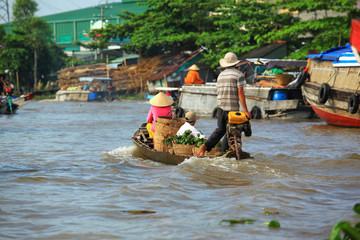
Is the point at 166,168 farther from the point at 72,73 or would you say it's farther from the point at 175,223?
the point at 72,73

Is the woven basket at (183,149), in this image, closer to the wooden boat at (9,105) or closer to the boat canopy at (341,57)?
the boat canopy at (341,57)

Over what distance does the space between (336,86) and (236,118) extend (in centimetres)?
852

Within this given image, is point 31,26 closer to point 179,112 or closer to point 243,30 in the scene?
point 243,30

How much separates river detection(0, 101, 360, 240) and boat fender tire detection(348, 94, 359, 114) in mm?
3033

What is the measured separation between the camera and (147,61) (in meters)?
39.0

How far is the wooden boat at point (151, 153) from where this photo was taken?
27.2 feet

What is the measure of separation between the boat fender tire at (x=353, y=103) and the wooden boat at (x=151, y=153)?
650cm

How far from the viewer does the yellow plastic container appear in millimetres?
7730

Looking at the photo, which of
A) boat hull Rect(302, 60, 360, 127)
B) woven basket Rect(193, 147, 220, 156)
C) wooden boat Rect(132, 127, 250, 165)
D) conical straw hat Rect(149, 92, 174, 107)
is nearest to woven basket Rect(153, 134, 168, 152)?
wooden boat Rect(132, 127, 250, 165)

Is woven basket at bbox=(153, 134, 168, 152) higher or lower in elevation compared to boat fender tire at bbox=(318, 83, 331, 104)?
lower

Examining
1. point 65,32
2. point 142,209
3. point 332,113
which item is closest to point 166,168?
point 142,209

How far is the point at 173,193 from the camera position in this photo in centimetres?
657

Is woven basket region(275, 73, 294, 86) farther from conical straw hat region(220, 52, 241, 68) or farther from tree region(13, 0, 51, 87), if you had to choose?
tree region(13, 0, 51, 87)

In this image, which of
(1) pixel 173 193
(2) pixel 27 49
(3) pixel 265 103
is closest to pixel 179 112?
(3) pixel 265 103
